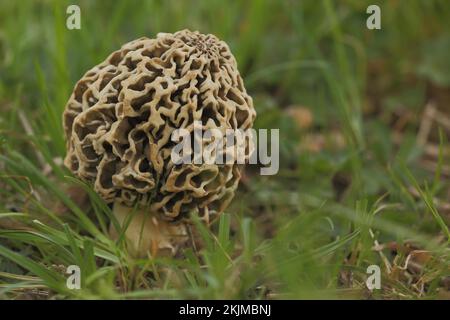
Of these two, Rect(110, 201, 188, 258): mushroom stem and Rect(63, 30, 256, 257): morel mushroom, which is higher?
Rect(63, 30, 256, 257): morel mushroom

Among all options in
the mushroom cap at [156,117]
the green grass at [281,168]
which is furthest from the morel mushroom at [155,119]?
the green grass at [281,168]

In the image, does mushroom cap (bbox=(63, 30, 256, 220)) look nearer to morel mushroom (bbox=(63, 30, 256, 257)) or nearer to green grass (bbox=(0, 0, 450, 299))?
morel mushroom (bbox=(63, 30, 256, 257))

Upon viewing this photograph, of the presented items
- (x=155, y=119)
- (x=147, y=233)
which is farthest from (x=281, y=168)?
(x=155, y=119)

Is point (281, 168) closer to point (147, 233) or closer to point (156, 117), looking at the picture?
point (147, 233)

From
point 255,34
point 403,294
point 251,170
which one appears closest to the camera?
point 403,294

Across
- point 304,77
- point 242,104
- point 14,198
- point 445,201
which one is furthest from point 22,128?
point 445,201

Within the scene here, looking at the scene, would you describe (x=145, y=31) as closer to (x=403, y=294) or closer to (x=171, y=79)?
(x=171, y=79)

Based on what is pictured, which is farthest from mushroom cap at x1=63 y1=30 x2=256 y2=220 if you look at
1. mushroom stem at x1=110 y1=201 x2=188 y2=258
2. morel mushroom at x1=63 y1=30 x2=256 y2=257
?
mushroom stem at x1=110 y1=201 x2=188 y2=258

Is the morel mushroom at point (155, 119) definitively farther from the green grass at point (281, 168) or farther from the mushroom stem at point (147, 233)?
the green grass at point (281, 168)
